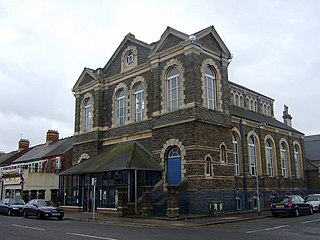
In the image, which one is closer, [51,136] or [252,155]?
[252,155]

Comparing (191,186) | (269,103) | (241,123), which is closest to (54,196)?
(191,186)

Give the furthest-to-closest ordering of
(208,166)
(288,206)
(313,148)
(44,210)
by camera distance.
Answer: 1. (313,148)
2. (208,166)
3. (44,210)
4. (288,206)

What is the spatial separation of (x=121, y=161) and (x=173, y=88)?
21.4 feet

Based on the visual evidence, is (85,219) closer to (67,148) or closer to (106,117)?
(106,117)

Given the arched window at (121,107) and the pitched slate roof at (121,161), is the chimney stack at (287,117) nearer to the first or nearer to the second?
the arched window at (121,107)

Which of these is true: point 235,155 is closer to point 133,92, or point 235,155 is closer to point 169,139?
point 169,139

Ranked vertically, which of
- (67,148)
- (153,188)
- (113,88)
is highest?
(113,88)

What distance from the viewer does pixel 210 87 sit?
26844 mm

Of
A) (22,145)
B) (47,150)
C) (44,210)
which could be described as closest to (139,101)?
(44,210)

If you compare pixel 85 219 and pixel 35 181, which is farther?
pixel 35 181

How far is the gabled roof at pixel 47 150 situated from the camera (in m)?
Answer: 43.6

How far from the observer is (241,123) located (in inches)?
1190

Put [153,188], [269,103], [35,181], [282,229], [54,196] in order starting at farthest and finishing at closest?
[269,103], [35,181], [54,196], [153,188], [282,229]

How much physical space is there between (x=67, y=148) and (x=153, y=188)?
2032 cm
